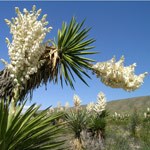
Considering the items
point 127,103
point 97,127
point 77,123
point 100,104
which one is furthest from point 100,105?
point 127,103

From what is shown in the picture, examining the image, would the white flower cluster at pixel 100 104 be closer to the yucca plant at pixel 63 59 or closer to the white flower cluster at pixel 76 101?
the white flower cluster at pixel 76 101

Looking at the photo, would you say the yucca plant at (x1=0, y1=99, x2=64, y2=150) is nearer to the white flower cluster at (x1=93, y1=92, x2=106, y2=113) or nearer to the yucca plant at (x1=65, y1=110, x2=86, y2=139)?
the yucca plant at (x1=65, y1=110, x2=86, y2=139)

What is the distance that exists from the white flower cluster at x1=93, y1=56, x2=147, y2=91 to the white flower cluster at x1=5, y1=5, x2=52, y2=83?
1.41 metres

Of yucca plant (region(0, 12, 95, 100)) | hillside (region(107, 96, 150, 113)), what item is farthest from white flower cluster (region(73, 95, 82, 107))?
hillside (region(107, 96, 150, 113))

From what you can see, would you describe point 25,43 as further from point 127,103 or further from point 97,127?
point 127,103

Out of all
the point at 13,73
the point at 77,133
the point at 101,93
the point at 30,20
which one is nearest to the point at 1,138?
the point at 13,73

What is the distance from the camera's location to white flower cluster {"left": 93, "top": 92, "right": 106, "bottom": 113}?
898 inches

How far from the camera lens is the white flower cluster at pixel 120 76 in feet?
22.4

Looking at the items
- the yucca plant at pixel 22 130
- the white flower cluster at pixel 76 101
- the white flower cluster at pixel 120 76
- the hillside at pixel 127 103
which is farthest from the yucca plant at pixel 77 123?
the hillside at pixel 127 103

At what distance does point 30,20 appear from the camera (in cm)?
595

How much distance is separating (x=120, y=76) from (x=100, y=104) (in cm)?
1640

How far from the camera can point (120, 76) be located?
6.84 metres

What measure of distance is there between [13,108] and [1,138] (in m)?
0.44

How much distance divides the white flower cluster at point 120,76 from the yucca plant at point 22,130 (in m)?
1.63
